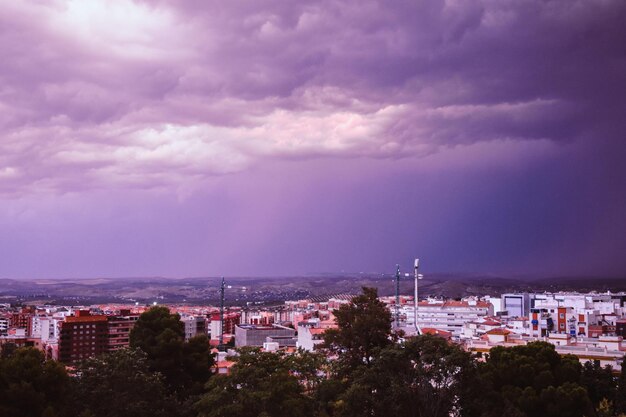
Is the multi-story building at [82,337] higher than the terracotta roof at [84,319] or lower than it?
lower

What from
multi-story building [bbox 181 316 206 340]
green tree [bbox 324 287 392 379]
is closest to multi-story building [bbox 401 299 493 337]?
multi-story building [bbox 181 316 206 340]

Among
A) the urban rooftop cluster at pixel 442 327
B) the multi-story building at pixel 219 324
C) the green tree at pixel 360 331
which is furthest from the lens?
the multi-story building at pixel 219 324

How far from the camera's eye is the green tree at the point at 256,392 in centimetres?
1472

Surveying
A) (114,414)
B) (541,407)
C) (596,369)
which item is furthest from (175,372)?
(596,369)

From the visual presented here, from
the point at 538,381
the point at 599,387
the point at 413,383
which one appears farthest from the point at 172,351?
the point at 599,387

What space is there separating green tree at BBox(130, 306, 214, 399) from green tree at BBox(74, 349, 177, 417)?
146 inches

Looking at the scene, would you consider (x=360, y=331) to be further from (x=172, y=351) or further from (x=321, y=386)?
(x=172, y=351)

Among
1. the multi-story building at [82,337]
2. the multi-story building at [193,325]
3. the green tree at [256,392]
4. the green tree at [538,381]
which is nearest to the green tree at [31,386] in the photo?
the green tree at [256,392]

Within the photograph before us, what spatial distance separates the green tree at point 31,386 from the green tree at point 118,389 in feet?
1.84

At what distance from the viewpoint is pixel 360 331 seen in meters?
18.5

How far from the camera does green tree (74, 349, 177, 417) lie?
1623cm

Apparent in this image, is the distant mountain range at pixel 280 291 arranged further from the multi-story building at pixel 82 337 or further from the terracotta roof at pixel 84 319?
the multi-story building at pixel 82 337

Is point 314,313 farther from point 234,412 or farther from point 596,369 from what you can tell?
point 234,412

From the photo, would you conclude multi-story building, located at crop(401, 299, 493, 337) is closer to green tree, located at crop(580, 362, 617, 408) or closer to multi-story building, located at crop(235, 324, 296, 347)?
multi-story building, located at crop(235, 324, 296, 347)
